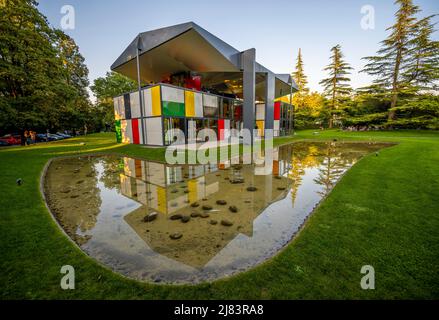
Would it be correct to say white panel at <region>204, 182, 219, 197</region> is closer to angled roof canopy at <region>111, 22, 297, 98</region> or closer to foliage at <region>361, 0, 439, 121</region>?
angled roof canopy at <region>111, 22, 297, 98</region>

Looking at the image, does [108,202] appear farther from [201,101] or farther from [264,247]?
[201,101]

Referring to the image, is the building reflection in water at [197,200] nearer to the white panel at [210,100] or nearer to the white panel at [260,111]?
the white panel at [210,100]

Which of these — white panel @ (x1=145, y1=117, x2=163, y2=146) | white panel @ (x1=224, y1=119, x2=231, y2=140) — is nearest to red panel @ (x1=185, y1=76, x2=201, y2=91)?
white panel @ (x1=224, y1=119, x2=231, y2=140)

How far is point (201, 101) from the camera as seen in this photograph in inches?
735

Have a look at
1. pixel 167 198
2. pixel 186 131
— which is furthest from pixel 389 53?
pixel 167 198

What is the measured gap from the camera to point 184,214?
467 cm

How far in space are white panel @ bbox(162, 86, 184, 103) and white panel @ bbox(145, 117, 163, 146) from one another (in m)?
1.85

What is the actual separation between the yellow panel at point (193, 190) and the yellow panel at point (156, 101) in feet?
33.4

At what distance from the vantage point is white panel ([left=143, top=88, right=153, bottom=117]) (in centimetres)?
1595

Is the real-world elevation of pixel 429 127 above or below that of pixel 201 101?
below

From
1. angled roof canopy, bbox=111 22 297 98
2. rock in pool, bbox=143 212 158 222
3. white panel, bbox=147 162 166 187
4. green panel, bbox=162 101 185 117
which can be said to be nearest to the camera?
rock in pool, bbox=143 212 158 222

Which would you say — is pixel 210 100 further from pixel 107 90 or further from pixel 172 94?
pixel 107 90

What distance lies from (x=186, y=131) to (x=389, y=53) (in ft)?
117
